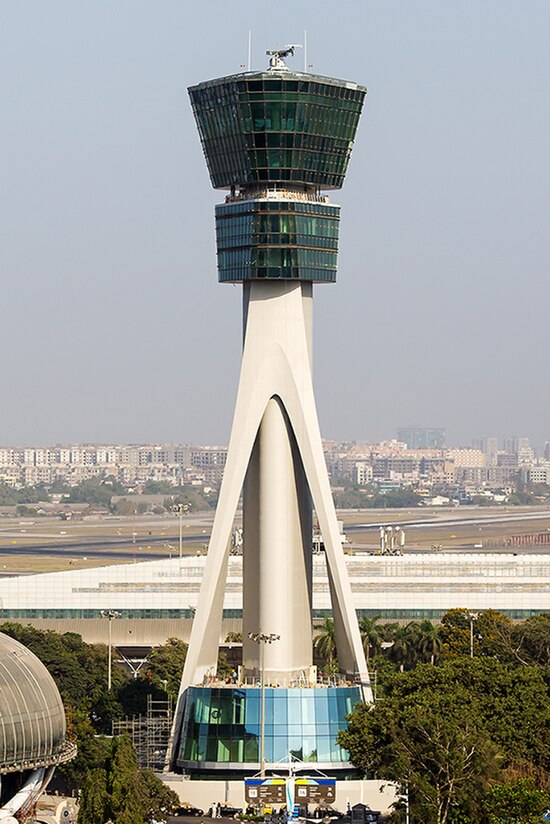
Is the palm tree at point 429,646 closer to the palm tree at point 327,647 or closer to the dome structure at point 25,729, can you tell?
the palm tree at point 327,647

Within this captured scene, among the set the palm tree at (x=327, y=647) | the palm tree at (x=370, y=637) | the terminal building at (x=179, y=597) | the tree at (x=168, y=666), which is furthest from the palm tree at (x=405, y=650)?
the terminal building at (x=179, y=597)

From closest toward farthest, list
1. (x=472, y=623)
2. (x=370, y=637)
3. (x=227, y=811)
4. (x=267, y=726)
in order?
(x=227, y=811), (x=267, y=726), (x=472, y=623), (x=370, y=637)

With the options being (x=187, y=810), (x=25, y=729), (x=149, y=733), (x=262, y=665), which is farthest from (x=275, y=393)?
(x=25, y=729)

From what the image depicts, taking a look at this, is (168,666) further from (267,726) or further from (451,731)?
(451,731)

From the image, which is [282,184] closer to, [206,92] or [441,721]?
[206,92]

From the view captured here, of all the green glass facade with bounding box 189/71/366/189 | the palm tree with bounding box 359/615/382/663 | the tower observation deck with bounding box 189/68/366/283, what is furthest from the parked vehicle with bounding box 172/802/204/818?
the palm tree with bounding box 359/615/382/663
